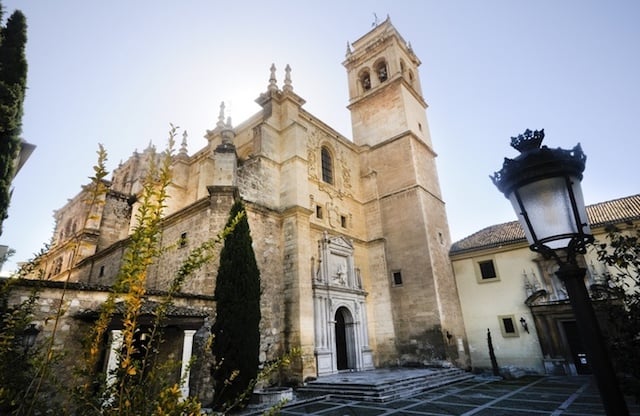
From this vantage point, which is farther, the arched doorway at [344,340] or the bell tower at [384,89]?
the bell tower at [384,89]

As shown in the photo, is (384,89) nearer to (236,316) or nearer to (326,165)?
(326,165)

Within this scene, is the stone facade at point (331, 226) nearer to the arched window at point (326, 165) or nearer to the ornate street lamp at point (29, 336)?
the arched window at point (326, 165)

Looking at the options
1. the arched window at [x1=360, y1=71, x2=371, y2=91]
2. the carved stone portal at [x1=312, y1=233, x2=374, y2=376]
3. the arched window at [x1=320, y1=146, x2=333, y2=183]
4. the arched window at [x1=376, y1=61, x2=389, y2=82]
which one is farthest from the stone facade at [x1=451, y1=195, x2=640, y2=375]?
the arched window at [x1=360, y1=71, x2=371, y2=91]

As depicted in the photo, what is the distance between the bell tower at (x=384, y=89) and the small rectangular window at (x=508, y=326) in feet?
32.2

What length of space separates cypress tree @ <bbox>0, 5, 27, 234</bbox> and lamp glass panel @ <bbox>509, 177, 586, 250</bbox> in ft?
23.8

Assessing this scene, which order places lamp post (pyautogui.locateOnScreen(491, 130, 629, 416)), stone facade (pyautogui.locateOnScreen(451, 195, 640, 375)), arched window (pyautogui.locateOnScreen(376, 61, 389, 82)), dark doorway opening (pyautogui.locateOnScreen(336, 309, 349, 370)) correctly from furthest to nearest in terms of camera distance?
1. arched window (pyautogui.locateOnScreen(376, 61, 389, 82))
2. dark doorway opening (pyautogui.locateOnScreen(336, 309, 349, 370))
3. stone facade (pyautogui.locateOnScreen(451, 195, 640, 375))
4. lamp post (pyautogui.locateOnScreen(491, 130, 629, 416))

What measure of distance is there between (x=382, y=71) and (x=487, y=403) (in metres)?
18.5

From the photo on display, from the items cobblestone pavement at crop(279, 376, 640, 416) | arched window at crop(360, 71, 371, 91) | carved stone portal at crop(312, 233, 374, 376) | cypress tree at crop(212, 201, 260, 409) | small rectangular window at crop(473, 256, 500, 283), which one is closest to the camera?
cobblestone pavement at crop(279, 376, 640, 416)

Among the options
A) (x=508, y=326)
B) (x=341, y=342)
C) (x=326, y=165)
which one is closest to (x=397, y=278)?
(x=341, y=342)

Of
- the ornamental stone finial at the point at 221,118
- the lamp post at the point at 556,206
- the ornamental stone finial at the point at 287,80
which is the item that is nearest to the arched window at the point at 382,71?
the ornamental stone finial at the point at 287,80

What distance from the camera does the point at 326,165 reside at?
658 inches

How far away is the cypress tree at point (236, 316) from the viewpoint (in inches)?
324

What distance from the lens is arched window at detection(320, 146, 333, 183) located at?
16.3 metres

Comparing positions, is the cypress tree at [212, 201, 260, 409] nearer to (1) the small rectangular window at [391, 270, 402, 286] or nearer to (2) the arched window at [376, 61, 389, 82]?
(1) the small rectangular window at [391, 270, 402, 286]
